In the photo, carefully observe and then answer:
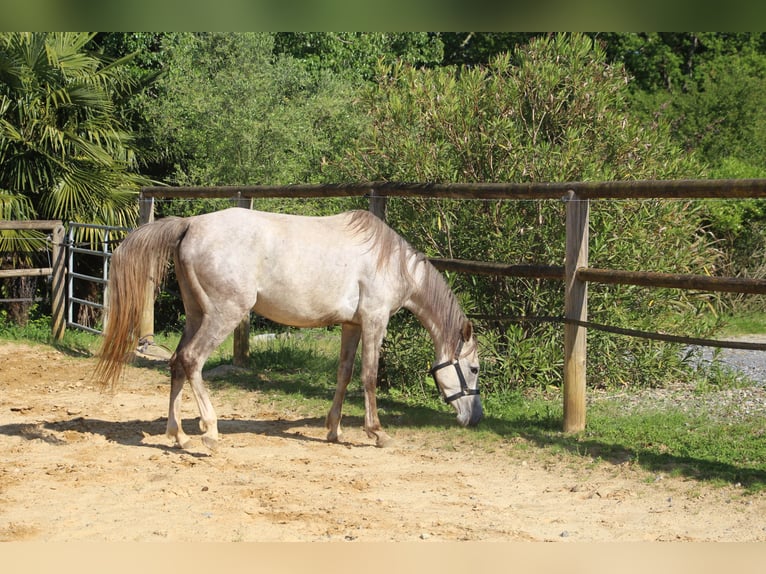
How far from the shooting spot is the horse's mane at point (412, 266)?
5.39 m

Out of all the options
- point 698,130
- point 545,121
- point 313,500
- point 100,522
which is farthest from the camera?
point 698,130

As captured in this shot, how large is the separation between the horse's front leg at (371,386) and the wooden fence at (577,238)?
3.11 feet

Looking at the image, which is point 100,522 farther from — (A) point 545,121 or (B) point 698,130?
(B) point 698,130

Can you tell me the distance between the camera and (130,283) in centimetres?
495

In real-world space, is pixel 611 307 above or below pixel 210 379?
above

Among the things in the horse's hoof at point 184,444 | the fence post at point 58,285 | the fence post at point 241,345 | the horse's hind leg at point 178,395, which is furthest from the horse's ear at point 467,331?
the fence post at point 58,285

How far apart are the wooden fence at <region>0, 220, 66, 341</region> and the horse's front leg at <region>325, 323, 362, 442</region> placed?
5458 millimetres

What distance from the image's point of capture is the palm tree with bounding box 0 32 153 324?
1041cm

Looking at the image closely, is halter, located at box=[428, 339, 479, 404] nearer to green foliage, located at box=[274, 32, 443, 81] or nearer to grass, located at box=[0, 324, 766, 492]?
grass, located at box=[0, 324, 766, 492]

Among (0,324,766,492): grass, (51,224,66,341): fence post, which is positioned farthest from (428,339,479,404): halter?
(51,224,66,341): fence post

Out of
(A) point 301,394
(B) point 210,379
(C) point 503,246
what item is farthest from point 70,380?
(C) point 503,246

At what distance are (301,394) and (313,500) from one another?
2781 millimetres

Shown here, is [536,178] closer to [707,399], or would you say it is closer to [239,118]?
[707,399]

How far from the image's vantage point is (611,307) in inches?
254
